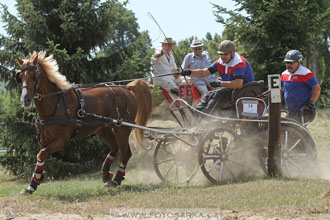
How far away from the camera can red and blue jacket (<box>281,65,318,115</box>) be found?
8.16 m

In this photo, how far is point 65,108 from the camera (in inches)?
280

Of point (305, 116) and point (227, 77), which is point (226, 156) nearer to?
point (227, 77)

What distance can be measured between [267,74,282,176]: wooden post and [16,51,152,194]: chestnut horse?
2.54 metres

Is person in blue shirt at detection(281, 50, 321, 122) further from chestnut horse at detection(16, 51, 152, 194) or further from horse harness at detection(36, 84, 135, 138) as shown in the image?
horse harness at detection(36, 84, 135, 138)

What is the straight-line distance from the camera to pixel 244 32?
49.4 feet

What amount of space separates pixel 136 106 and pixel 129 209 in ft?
10.2

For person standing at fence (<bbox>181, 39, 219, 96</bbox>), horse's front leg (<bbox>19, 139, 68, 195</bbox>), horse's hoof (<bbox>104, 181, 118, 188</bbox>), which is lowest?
horse's hoof (<bbox>104, 181, 118, 188</bbox>)

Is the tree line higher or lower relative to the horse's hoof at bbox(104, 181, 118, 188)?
higher

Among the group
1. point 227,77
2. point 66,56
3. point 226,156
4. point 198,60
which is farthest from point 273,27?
point 226,156

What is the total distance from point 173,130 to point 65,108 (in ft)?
6.47

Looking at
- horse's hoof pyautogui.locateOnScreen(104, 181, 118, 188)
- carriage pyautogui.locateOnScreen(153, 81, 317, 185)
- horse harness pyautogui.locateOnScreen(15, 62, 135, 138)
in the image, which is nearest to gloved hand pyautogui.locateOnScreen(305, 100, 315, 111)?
carriage pyautogui.locateOnScreen(153, 81, 317, 185)

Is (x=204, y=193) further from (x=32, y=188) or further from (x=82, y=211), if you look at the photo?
(x=32, y=188)

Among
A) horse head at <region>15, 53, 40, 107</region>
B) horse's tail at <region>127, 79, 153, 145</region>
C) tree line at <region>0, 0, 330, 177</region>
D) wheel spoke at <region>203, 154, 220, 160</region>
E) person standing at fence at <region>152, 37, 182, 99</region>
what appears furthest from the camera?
Answer: tree line at <region>0, 0, 330, 177</region>

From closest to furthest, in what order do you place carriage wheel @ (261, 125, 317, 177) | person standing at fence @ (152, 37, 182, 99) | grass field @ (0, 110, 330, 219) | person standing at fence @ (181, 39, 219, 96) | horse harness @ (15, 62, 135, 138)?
grass field @ (0, 110, 330, 219), horse harness @ (15, 62, 135, 138), carriage wheel @ (261, 125, 317, 177), person standing at fence @ (181, 39, 219, 96), person standing at fence @ (152, 37, 182, 99)
